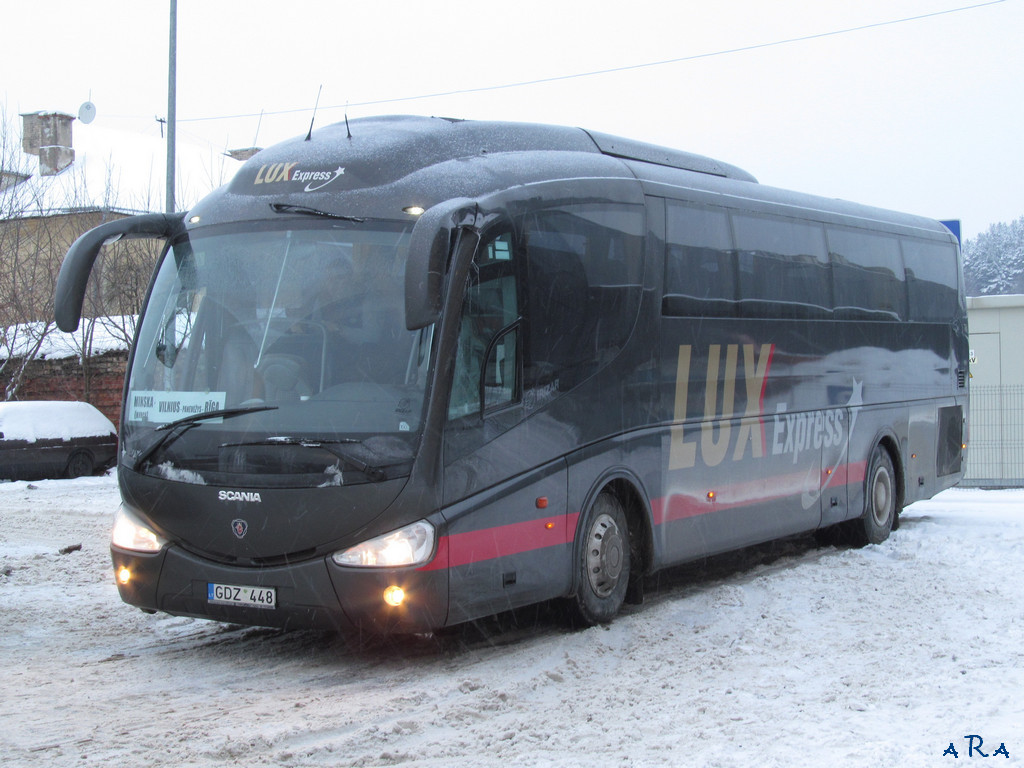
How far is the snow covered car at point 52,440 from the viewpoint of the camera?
22297 mm

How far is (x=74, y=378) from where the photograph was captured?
100ft

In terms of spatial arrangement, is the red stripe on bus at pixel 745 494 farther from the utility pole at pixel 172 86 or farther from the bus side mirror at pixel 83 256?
the utility pole at pixel 172 86

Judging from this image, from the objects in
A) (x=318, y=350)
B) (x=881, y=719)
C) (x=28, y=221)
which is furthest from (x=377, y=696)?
(x=28, y=221)

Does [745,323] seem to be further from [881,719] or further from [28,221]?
[28,221]

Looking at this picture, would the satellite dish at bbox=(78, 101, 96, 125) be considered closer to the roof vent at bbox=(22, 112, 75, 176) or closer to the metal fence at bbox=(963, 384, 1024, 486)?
the roof vent at bbox=(22, 112, 75, 176)

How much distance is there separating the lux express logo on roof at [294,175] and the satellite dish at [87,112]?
131ft

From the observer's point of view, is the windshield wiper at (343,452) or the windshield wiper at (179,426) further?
the windshield wiper at (179,426)

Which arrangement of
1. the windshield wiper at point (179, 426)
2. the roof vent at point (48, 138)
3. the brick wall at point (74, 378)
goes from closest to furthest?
1. the windshield wiper at point (179, 426)
2. the brick wall at point (74, 378)
3. the roof vent at point (48, 138)

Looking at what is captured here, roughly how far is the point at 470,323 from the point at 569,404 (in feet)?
3.94

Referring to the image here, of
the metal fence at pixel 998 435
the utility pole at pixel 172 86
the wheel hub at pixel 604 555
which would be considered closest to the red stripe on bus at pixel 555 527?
the wheel hub at pixel 604 555

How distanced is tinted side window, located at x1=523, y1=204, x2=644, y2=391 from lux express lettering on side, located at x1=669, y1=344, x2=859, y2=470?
0.98 m

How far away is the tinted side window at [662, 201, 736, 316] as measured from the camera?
986cm

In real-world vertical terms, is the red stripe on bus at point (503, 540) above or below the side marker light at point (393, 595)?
above

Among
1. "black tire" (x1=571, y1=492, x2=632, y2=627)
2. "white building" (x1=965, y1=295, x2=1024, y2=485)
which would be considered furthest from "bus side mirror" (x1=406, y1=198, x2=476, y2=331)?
"white building" (x1=965, y1=295, x2=1024, y2=485)
